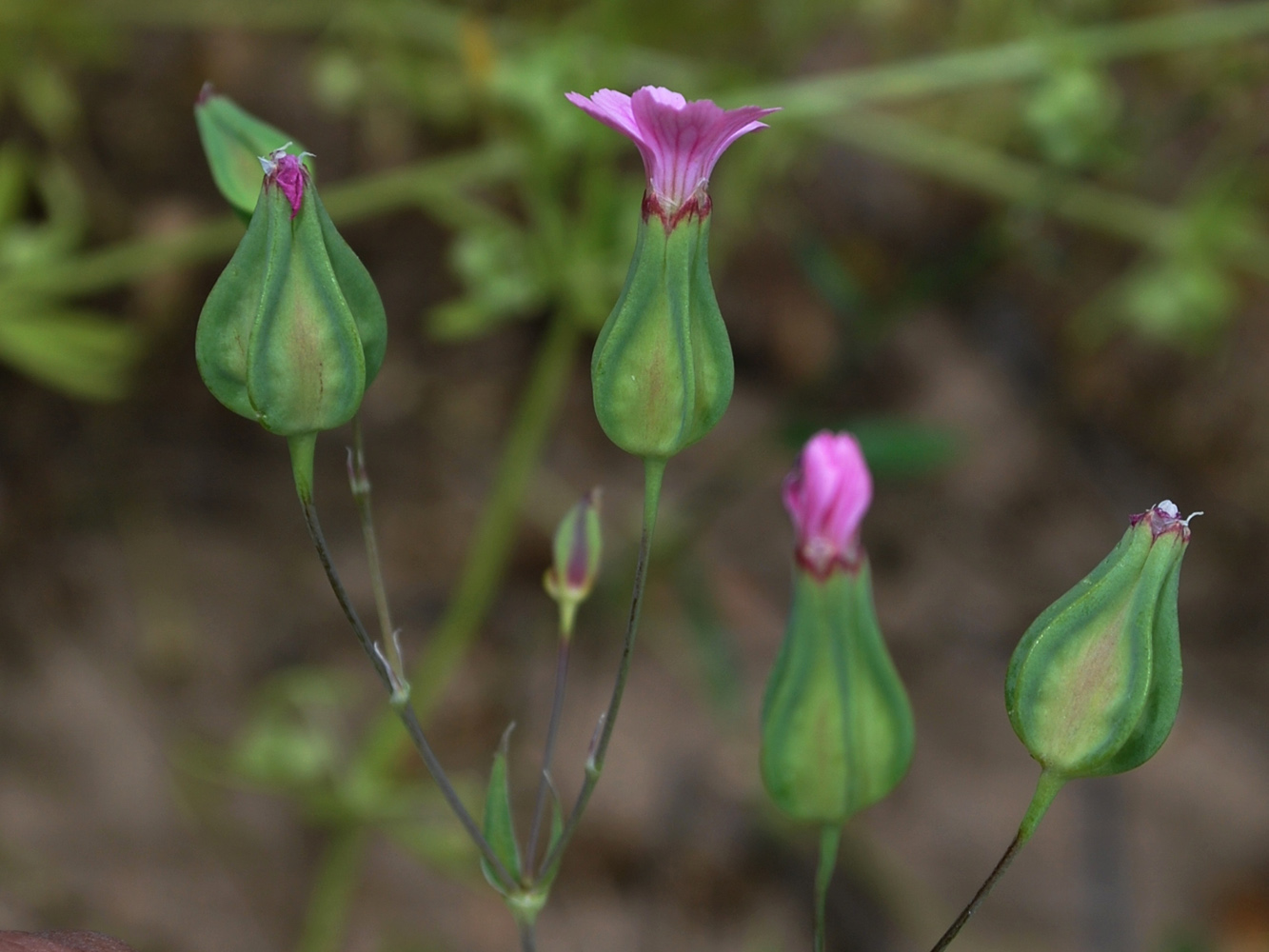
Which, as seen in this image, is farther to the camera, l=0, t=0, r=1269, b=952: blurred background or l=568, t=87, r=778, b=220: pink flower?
l=0, t=0, r=1269, b=952: blurred background

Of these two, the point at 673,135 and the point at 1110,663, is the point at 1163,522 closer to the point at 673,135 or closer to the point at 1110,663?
the point at 1110,663

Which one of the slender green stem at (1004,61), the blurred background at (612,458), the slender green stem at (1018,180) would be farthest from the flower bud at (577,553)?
the slender green stem at (1018,180)

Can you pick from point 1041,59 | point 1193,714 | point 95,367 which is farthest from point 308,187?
point 1193,714

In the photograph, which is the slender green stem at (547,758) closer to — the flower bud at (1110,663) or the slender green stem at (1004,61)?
the flower bud at (1110,663)

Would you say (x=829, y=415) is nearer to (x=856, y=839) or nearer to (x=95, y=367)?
(x=856, y=839)

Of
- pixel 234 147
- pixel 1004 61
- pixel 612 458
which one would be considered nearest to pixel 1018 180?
pixel 1004 61

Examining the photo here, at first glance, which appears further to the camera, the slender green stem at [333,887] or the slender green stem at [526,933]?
the slender green stem at [333,887]

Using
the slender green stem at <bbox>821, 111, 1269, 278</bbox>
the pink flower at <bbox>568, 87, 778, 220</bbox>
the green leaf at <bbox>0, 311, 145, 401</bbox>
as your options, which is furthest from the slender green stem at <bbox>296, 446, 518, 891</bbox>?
the slender green stem at <bbox>821, 111, 1269, 278</bbox>

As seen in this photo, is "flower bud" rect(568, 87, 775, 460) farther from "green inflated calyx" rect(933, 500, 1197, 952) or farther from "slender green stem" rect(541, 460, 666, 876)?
"green inflated calyx" rect(933, 500, 1197, 952)
